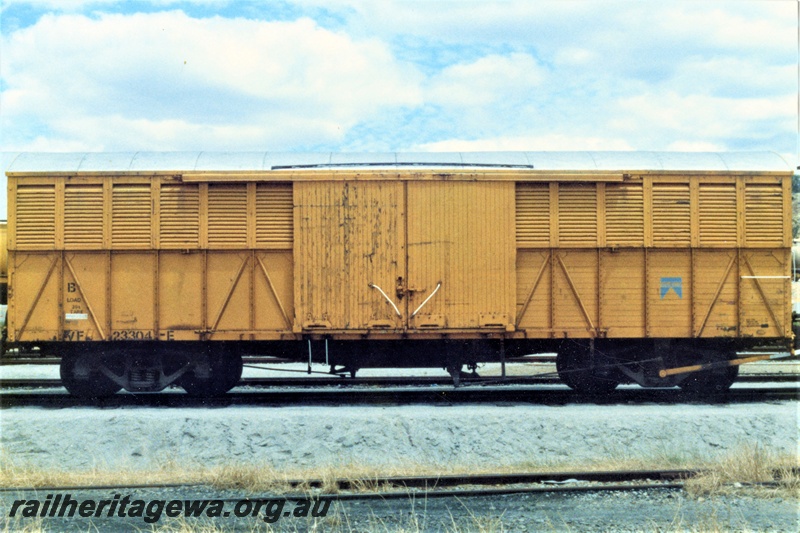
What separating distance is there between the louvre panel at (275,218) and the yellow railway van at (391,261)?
35 millimetres

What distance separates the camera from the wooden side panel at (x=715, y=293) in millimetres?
12055

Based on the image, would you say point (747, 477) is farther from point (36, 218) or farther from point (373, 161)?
point (36, 218)

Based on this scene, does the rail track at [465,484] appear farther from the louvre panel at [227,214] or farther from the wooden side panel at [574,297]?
the louvre panel at [227,214]

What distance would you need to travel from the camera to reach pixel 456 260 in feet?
38.6

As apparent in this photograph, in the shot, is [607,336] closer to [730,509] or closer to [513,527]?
[730,509]

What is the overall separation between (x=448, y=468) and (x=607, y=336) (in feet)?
15.8

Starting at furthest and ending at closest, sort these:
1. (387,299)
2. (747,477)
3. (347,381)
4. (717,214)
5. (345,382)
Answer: (347,381) → (345,382) → (717,214) → (387,299) → (747,477)

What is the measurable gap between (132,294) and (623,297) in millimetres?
8597

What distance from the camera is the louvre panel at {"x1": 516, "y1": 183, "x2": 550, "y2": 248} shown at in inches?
474

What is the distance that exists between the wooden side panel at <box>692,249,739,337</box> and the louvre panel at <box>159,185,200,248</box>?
8.84 metres

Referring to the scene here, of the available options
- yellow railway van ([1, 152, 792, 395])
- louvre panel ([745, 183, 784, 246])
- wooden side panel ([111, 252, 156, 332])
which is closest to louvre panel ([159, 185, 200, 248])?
yellow railway van ([1, 152, 792, 395])

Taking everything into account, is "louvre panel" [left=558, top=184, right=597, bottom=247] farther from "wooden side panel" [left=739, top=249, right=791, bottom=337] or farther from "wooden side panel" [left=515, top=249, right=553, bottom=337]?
"wooden side panel" [left=739, top=249, right=791, bottom=337]

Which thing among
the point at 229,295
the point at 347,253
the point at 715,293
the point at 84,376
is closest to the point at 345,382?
the point at 229,295

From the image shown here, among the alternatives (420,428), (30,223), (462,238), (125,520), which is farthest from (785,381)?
(30,223)
